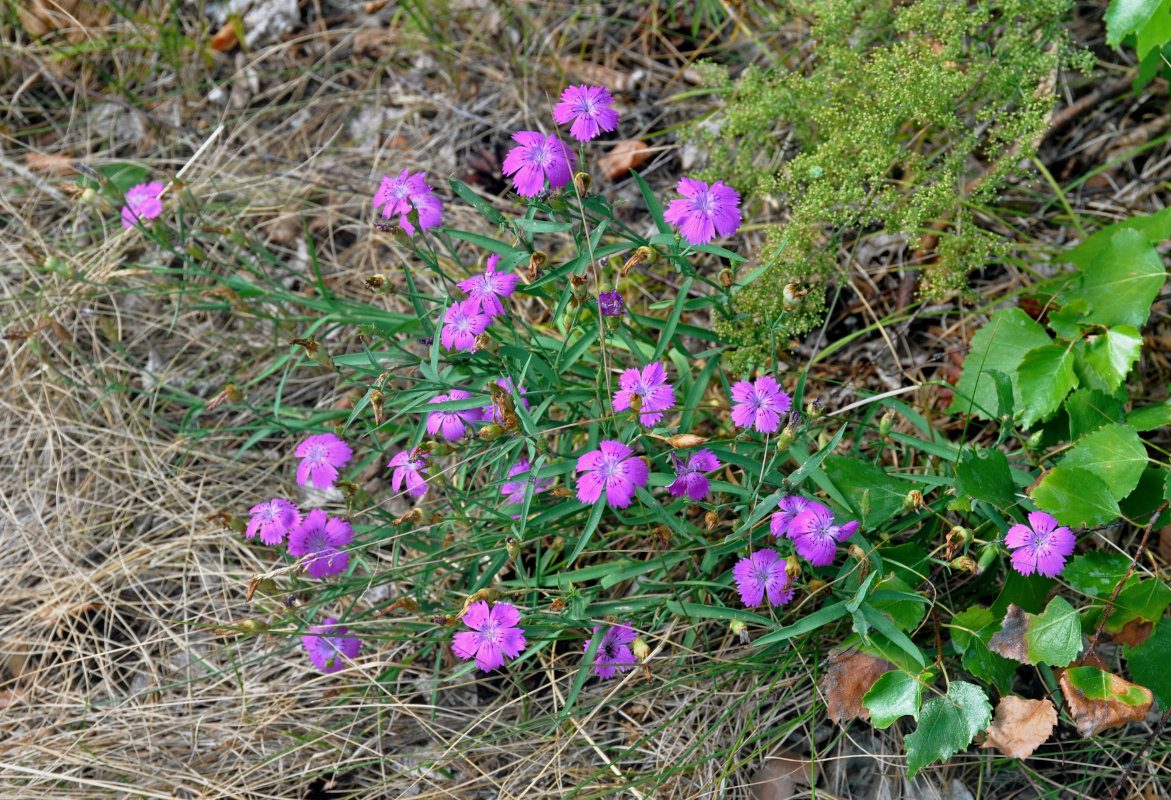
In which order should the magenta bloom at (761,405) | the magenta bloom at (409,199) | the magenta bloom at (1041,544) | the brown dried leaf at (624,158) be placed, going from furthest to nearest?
1. the brown dried leaf at (624,158)
2. the magenta bloom at (409,199)
3. the magenta bloom at (761,405)
4. the magenta bloom at (1041,544)

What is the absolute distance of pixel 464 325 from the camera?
5.22ft

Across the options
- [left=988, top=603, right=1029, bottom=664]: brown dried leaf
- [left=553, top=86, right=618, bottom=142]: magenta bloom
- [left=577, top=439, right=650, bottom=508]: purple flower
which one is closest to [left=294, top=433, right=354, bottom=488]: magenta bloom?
[left=577, top=439, right=650, bottom=508]: purple flower

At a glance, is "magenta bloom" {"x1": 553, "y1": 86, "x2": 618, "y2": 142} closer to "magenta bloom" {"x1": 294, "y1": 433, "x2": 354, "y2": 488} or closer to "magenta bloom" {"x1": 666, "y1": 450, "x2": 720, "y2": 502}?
"magenta bloom" {"x1": 666, "y1": 450, "x2": 720, "y2": 502}

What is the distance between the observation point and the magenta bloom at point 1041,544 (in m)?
1.44

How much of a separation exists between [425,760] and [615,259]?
1.35 metres

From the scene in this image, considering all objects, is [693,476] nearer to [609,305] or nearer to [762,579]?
[762,579]

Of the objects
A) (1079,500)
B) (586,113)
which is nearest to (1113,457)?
(1079,500)

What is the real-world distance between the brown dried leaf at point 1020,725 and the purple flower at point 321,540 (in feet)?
4.12

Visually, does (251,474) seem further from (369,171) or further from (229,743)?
(369,171)

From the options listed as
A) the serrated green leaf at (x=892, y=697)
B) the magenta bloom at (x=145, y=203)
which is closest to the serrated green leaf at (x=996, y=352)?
the serrated green leaf at (x=892, y=697)

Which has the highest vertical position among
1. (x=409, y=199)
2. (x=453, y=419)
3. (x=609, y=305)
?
(x=409, y=199)

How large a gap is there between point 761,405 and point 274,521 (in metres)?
1.01

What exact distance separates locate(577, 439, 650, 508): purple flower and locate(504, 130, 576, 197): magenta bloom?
1.56 feet

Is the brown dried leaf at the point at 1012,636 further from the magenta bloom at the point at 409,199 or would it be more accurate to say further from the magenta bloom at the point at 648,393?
the magenta bloom at the point at 409,199
